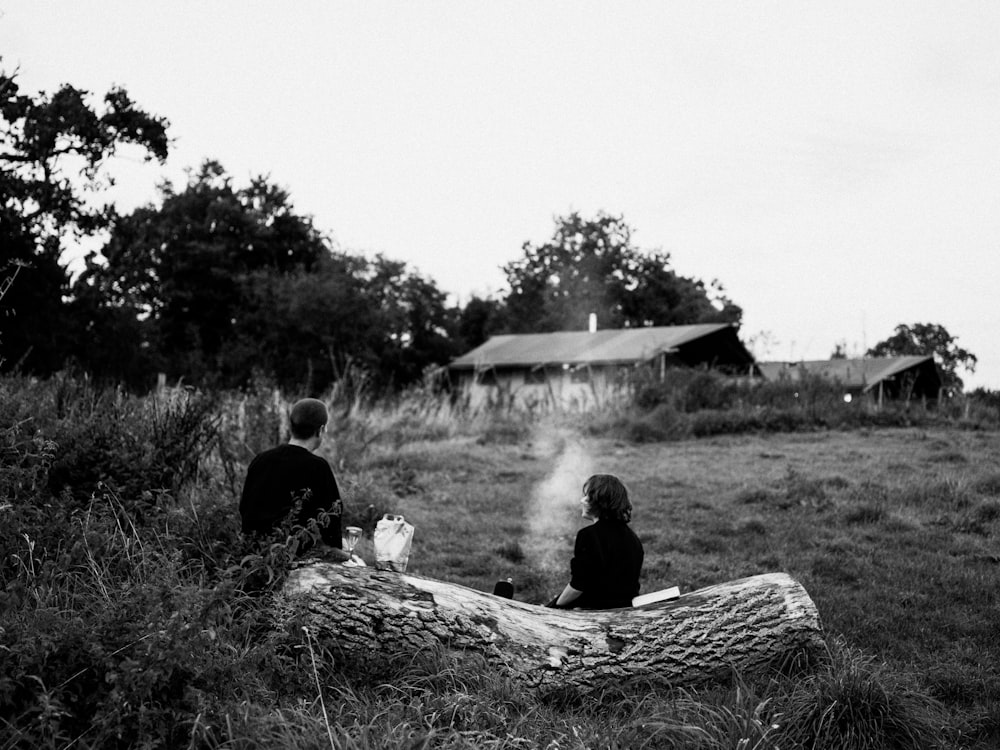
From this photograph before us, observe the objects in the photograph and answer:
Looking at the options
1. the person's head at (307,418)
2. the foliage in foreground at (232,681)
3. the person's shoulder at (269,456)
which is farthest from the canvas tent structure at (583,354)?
A: the foliage in foreground at (232,681)

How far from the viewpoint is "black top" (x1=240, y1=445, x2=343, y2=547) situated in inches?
194

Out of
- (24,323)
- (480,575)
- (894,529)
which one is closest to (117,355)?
(24,323)

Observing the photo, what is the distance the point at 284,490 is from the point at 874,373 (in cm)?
2955

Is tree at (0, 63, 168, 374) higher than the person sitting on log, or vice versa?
tree at (0, 63, 168, 374)

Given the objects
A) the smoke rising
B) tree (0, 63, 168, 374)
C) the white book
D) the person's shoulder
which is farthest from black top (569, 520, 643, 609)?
tree (0, 63, 168, 374)

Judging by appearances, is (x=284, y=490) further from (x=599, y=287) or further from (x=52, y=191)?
(x=599, y=287)

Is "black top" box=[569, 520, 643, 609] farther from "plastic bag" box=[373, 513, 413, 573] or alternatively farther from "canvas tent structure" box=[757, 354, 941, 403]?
"canvas tent structure" box=[757, 354, 941, 403]

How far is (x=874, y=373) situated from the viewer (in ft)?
102

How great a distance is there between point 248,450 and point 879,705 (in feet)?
21.1

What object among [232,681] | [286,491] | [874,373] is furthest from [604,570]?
[874,373]

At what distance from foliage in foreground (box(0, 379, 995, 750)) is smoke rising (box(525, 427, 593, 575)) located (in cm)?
331

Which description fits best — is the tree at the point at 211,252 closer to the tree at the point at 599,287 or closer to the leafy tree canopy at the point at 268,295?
the leafy tree canopy at the point at 268,295

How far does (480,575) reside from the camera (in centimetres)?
741

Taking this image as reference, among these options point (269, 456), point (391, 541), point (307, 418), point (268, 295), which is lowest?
point (391, 541)
